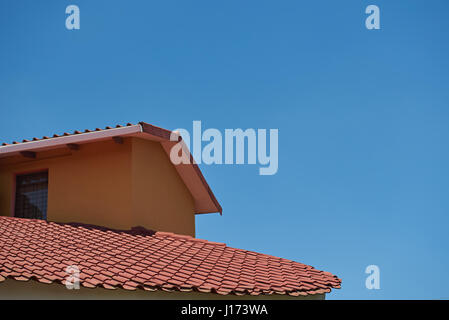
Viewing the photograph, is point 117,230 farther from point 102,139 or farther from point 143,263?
point 143,263

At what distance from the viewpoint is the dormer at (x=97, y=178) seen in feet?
49.1

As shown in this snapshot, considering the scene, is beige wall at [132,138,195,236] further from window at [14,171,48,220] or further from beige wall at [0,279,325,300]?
beige wall at [0,279,325,300]

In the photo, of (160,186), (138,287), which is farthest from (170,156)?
(138,287)

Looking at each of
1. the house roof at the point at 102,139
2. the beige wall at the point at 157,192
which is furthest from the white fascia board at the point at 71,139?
the beige wall at the point at 157,192

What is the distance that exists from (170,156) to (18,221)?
4.84 metres

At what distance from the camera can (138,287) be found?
9953 millimetres

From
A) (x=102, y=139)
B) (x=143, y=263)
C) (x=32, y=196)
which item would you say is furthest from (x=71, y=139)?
(x=143, y=263)

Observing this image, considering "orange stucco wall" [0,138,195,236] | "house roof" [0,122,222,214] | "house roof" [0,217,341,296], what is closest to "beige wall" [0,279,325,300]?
"house roof" [0,217,341,296]

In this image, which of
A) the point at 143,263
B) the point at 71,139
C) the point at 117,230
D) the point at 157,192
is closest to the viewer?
the point at 143,263

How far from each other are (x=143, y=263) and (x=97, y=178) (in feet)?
14.9

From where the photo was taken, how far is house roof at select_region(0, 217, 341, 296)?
10008 millimetres

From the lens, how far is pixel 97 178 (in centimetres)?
1532

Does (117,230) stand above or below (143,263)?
above
